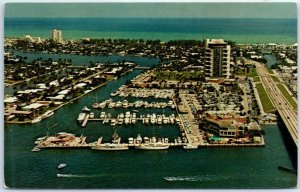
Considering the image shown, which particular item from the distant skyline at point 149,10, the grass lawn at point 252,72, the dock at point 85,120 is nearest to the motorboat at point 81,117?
the dock at point 85,120

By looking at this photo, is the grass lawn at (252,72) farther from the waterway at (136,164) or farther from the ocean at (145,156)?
the waterway at (136,164)

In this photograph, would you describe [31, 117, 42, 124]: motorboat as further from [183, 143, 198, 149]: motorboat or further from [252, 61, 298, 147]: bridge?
[252, 61, 298, 147]: bridge

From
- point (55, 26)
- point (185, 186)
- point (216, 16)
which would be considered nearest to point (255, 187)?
point (185, 186)

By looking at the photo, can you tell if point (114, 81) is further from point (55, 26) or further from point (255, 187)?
point (255, 187)

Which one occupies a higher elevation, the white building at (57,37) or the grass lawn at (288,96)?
the white building at (57,37)

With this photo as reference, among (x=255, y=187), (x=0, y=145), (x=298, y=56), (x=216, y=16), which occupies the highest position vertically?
(x=216, y=16)

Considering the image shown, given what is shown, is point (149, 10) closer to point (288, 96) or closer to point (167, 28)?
point (167, 28)

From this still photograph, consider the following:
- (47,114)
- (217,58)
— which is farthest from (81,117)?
(217,58)
